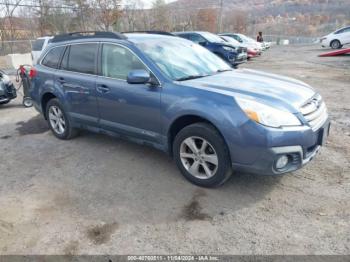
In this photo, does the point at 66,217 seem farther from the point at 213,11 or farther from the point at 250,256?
the point at 213,11

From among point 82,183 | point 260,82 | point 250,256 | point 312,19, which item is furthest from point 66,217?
point 312,19

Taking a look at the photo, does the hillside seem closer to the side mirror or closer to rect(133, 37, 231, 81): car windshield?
rect(133, 37, 231, 81): car windshield

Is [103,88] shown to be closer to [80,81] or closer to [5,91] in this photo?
[80,81]

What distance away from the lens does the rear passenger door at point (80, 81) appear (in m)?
4.49

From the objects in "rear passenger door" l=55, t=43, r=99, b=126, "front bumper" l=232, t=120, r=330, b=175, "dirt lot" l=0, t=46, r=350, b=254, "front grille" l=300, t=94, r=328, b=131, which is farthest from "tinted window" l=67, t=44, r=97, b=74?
"front grille" l=300, t=94, r=328, b=131

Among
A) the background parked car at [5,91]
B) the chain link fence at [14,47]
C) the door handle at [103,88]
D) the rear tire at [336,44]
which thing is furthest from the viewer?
the rear tire at [336,44]

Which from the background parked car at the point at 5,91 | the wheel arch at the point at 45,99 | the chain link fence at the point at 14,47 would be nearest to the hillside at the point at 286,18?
the chain link fence at the point at 14,47

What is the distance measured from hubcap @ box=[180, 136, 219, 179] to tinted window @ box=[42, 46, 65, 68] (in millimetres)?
2936

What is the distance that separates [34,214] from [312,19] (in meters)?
62.1

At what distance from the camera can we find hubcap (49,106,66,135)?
209 inches

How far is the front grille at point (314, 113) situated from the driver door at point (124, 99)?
5.42ft

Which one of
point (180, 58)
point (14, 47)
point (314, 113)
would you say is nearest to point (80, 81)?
point (180, 58)

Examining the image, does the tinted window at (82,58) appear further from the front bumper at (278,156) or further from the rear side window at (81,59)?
the front bumper at (278,156)

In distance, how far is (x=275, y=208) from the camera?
3.16 metres
